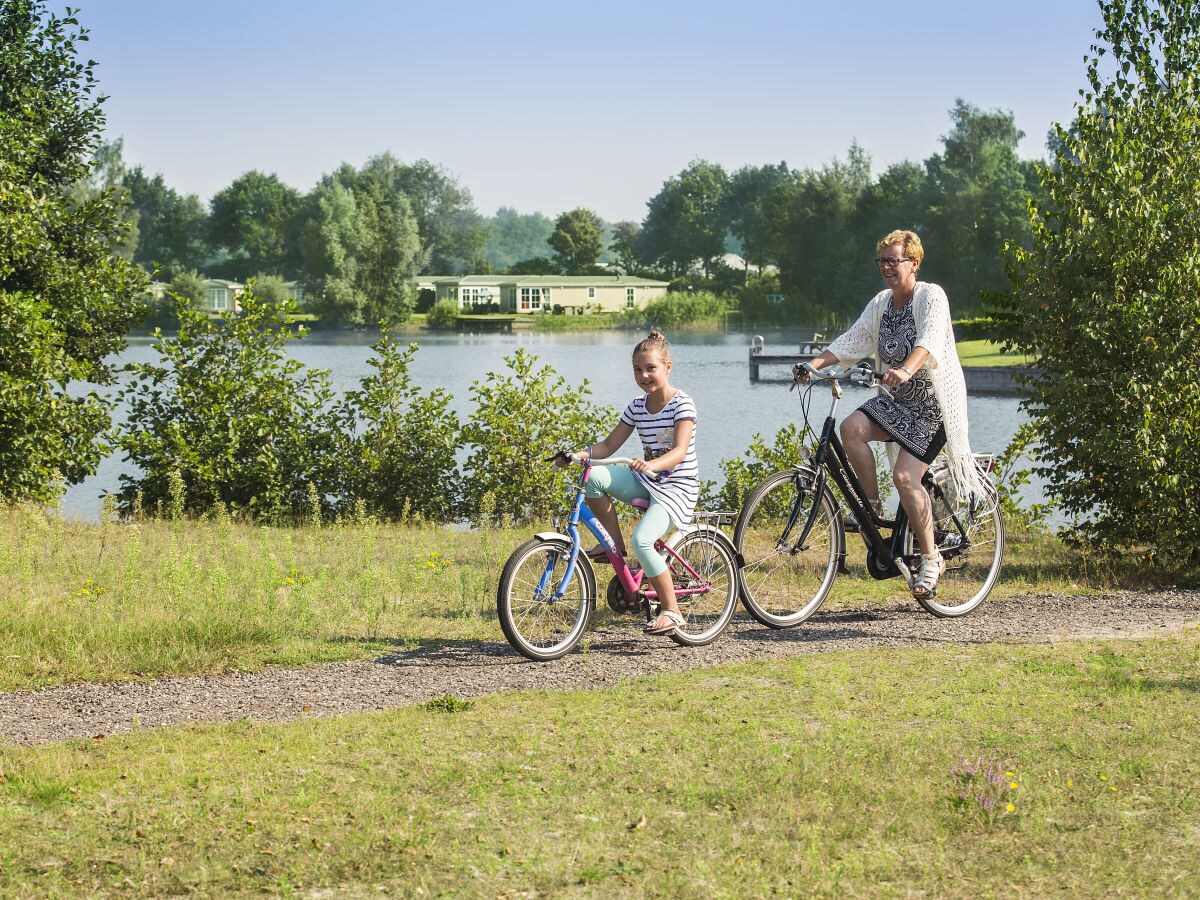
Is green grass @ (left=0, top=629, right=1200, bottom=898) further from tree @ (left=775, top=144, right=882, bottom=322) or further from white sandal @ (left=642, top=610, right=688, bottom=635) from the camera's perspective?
tree @ (left=775, top=144, right=882, bottom=322)

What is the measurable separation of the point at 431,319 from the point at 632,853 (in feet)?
319

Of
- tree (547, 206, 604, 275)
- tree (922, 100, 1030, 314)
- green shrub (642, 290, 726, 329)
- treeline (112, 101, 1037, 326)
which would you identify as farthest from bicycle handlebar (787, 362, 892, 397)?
tree (547, 206, 604, 275)

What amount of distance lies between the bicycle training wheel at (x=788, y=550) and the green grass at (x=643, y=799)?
1333mm

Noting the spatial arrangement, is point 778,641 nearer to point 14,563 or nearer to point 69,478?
point 14,563

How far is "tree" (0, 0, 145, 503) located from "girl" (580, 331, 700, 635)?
740 centimetres

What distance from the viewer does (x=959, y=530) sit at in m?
7.68

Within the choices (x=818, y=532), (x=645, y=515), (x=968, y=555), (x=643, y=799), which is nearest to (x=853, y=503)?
(x=818, y=532)

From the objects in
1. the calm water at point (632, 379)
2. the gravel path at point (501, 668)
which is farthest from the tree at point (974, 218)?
the gravel path at point (501, 668)

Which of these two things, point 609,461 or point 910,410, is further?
point 910,410

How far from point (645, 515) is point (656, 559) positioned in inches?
9.5

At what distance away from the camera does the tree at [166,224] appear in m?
125

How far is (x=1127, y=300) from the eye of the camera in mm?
9133

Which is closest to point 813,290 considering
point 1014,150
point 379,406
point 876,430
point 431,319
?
point 1014,150

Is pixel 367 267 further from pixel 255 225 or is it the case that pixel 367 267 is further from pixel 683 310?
pixel 255 225
